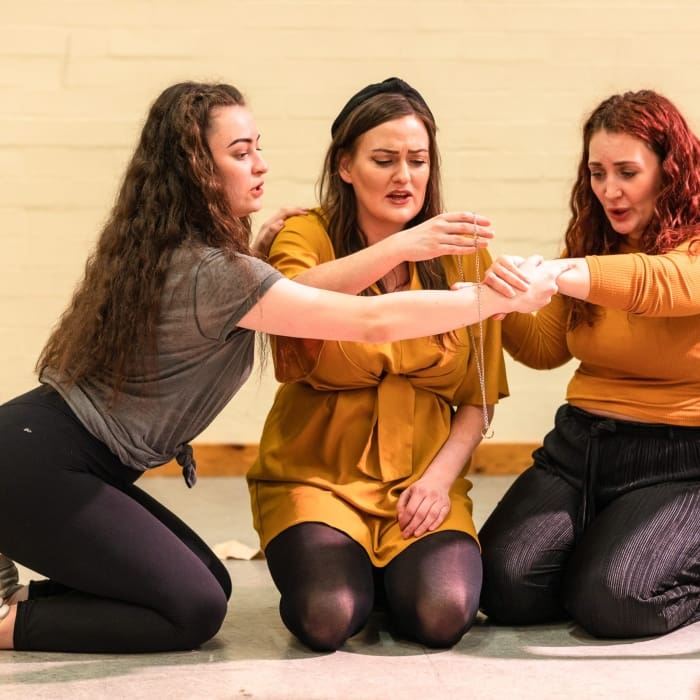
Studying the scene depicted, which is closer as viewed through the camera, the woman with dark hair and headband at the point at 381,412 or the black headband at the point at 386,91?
the woman with dark hair and headband at the point at 381,412

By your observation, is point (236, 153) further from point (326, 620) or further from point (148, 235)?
point (326, 620)

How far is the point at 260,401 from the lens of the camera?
4.64m

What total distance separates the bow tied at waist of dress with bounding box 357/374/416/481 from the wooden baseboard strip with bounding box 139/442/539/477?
1851mm

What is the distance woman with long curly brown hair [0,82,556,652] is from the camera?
2455 millimetres

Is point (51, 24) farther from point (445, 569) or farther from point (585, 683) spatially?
point (585, 683)

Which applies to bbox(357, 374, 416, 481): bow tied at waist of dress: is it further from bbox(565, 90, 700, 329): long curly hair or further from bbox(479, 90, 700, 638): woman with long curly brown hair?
bbox(565, 90, 700, 329): long curly hair

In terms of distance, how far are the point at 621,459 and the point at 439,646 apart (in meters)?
0.62

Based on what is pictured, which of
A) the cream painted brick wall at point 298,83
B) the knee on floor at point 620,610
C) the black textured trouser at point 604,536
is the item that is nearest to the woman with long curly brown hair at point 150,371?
the black textured trouser at point 604,536

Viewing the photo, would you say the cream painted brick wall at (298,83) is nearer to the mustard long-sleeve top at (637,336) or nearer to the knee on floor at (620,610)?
the mustard long-sleeve top at (637,336)

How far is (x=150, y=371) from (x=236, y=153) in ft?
1.63

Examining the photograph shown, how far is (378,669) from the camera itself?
96.3 inches

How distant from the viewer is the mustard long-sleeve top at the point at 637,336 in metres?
2.65

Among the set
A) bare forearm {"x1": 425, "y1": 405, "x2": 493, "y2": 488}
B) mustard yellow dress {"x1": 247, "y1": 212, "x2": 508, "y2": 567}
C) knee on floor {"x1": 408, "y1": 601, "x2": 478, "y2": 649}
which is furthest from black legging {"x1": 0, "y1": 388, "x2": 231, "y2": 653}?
bare forearm {"x1": 425, "y1": 405, "x2": 493, "y2": 488}

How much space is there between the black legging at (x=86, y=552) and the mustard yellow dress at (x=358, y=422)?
0.31 metres
